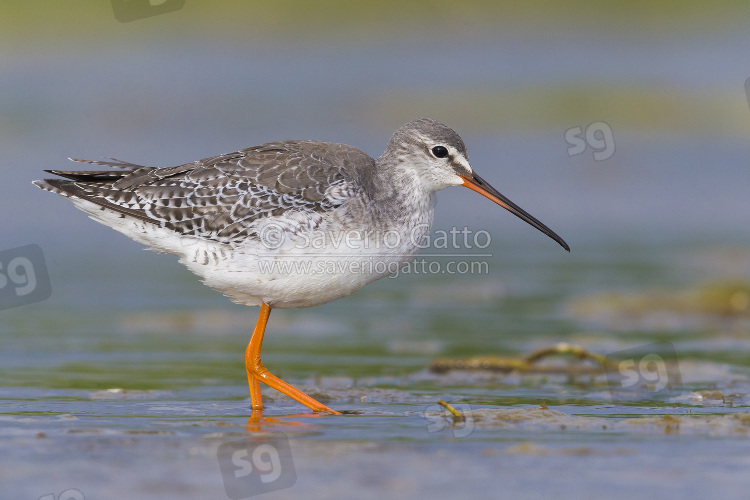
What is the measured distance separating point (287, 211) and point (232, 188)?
622 millimetres

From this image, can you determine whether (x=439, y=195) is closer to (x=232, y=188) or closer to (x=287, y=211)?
(x=232, y=188)

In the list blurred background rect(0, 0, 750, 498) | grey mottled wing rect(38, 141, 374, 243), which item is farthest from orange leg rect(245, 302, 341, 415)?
grey mottled wing rect(38, 141, 374, 243)

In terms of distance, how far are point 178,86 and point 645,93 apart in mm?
12669

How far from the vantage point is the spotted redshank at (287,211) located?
9.85m

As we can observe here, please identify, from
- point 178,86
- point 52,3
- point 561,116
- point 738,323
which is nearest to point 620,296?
point 738,323

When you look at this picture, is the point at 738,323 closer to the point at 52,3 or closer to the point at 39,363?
the point at 39,363

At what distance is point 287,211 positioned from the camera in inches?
392
